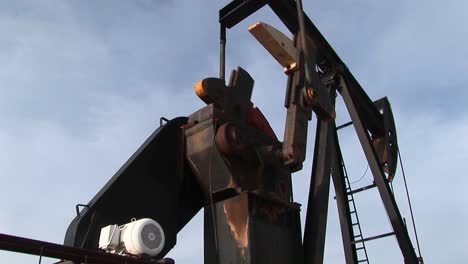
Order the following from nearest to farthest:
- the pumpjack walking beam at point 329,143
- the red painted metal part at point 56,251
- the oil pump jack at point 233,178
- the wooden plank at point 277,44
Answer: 1. the red painted metal part at point 56,251
2. the oil pump jack at point 233,178
3. the wooden plank at point 277,44
4. the pumpjack walking beam at point 329,143

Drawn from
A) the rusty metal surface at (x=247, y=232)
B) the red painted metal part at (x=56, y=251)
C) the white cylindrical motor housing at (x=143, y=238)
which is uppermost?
the rusty metal surface at (x=247, y=232)

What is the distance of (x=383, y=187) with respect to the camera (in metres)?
8.67

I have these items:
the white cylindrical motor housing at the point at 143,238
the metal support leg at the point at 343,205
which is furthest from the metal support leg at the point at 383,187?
the white cylindrical motor housing at the point at 143,238

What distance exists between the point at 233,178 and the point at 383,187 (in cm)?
436

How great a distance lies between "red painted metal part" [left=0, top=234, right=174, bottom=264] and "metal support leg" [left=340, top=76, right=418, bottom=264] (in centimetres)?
574

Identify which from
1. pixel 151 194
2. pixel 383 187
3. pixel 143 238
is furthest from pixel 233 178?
pixel 383 187

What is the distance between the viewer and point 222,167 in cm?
506

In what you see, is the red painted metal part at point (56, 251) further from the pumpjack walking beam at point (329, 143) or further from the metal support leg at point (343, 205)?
the metal support leg at point (343, 205)

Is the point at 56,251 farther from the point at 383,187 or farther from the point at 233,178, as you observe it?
the point at 383,187

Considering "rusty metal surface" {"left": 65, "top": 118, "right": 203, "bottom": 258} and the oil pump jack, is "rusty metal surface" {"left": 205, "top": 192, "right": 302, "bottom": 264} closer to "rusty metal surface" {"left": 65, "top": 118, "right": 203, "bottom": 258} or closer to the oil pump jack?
the oil pump jack

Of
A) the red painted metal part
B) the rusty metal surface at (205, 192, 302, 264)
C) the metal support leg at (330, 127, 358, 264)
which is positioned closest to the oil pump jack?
the rusty metal surface at (205, 192, 302, 264)

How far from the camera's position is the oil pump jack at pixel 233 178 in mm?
4742

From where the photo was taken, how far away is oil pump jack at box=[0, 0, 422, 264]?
474cm

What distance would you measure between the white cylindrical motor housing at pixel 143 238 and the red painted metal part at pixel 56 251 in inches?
8.8
